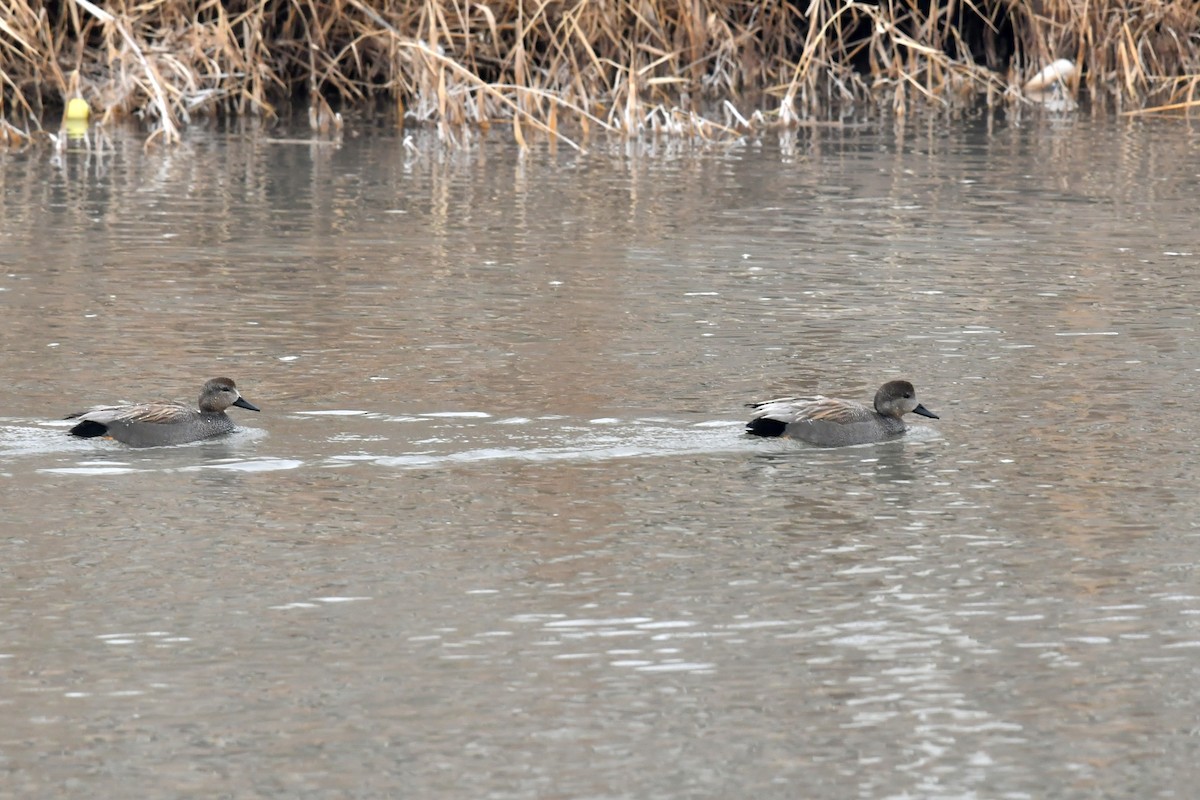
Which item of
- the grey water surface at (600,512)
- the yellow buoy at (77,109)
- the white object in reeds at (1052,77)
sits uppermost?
the white object in reeds at (1052,77)

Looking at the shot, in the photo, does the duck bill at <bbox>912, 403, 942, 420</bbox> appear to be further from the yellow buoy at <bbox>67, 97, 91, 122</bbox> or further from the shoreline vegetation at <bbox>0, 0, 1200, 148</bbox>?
the yellow buoy at <bbox>67, 97, 91, 122</bbox>

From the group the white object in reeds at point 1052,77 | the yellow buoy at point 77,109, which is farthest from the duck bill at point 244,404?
the white object in reeds at point 1052,77

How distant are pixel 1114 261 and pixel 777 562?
21.7 ft

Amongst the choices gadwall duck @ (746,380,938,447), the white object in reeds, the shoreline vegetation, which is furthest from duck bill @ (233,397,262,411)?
the white object in reeds

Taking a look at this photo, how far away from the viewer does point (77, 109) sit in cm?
2030

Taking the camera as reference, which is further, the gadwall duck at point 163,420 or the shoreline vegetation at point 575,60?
the shoreline vegetation at point 575,60

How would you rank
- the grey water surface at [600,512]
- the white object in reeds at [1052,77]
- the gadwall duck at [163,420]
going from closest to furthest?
1. the grey water surface at [600,512]
2. the gadwall duck at [163,420]
3. the white object in reeds at [1052,77]

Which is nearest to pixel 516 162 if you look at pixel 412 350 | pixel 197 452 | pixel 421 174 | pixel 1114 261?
pixel 421 174

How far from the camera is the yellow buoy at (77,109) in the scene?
20.3 m

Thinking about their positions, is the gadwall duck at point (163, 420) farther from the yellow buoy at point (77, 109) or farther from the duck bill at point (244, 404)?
the yellow buoy at point (77, 109)

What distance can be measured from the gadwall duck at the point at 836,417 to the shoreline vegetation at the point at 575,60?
10.1 meters

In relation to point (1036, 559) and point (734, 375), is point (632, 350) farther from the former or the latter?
point (1036, 559)

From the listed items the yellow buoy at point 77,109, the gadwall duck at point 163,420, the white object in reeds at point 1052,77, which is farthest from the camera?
the white object in reeds at point 1052,77

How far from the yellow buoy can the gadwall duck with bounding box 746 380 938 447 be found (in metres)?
12.9
